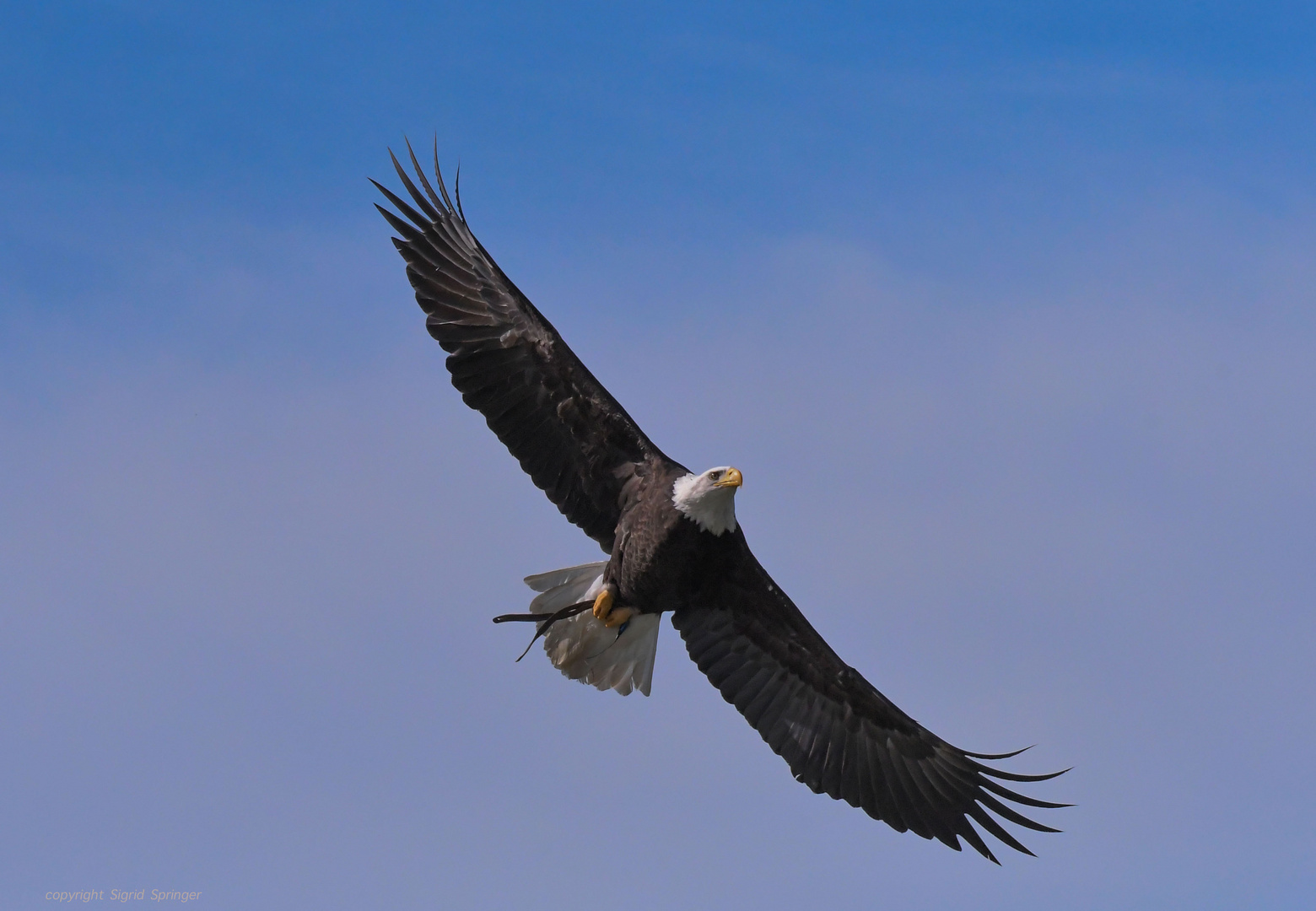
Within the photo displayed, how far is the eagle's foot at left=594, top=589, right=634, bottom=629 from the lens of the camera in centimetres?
1248

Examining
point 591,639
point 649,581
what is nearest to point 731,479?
point 649,581

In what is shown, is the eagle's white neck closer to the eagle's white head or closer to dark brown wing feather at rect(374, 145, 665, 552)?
the eagle's white head

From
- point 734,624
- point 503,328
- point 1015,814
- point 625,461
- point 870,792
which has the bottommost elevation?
point 1015,814

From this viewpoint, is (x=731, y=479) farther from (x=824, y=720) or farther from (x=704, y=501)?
(x=824, y=720)

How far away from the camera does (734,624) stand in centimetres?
1309

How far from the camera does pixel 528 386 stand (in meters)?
12.3

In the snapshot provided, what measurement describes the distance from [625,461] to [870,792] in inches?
133

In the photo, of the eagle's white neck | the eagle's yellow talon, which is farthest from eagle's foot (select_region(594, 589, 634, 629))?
the eagle's white neck

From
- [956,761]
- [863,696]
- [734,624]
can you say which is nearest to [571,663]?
[734,624]

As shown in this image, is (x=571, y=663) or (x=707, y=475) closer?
(x=707, y=475)

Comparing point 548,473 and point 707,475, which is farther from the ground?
point 548,473

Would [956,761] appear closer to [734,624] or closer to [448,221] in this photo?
[734,624]

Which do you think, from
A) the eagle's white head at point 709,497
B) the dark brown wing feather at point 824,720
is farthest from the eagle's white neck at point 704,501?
the dark brown wing feather at point 824,720

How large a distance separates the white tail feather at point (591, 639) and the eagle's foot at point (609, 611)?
14cm
